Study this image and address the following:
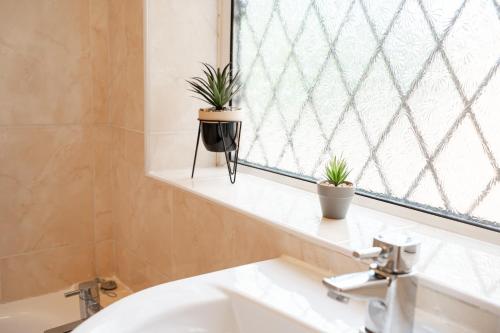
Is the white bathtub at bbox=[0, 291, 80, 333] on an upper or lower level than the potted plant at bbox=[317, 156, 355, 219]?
lower

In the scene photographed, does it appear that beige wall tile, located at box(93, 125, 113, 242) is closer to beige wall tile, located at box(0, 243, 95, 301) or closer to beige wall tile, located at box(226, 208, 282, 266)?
beige wall tile, located at box(0, 243, 95, 301)

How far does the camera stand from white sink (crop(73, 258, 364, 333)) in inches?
26.1

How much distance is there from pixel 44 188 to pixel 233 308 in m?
0.93

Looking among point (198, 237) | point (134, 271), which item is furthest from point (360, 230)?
point (134, 271)

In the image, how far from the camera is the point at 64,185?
148 cm

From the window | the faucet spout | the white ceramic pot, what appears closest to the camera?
the faucet spout

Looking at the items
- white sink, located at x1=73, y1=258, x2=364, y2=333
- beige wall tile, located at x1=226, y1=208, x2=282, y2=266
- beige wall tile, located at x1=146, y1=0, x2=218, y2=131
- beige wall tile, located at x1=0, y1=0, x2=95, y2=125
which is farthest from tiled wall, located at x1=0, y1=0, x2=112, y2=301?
Answer: white sink, located at x1=73, y1=258, x2=364, y2=333

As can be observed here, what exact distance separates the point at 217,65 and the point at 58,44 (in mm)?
469

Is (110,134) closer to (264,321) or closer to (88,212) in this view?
(88,212)

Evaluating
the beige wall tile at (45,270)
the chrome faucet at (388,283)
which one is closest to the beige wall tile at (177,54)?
the beige wall tile at (45,270)

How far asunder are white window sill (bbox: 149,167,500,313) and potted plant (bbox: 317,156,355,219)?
0.02 m

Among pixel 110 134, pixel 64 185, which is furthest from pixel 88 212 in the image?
pixel 110 134

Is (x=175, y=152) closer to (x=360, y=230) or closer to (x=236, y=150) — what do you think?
(x=236, y=150)

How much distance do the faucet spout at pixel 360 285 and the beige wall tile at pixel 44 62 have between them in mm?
1128
